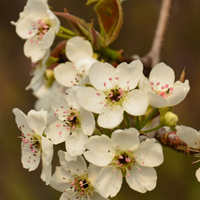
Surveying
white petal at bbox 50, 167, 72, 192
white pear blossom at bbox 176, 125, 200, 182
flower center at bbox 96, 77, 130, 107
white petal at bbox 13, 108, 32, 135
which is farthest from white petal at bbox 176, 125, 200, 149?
white petal at bbox 13, 108, 32, 135

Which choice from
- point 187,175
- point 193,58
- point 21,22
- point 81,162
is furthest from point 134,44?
point 81,162

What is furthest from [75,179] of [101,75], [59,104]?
[101,75]

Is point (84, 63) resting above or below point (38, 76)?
above

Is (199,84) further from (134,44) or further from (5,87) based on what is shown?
(5,87)

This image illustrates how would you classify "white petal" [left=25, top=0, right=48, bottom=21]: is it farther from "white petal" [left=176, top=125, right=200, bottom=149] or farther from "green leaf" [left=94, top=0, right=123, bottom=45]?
"white petal" [left=176, top=125, right=200, bottom=149]

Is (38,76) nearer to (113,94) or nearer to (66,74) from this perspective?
(66,74)

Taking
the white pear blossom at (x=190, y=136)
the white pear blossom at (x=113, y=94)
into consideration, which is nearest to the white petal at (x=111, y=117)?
the white pear blossom at (x=113, y=94)
